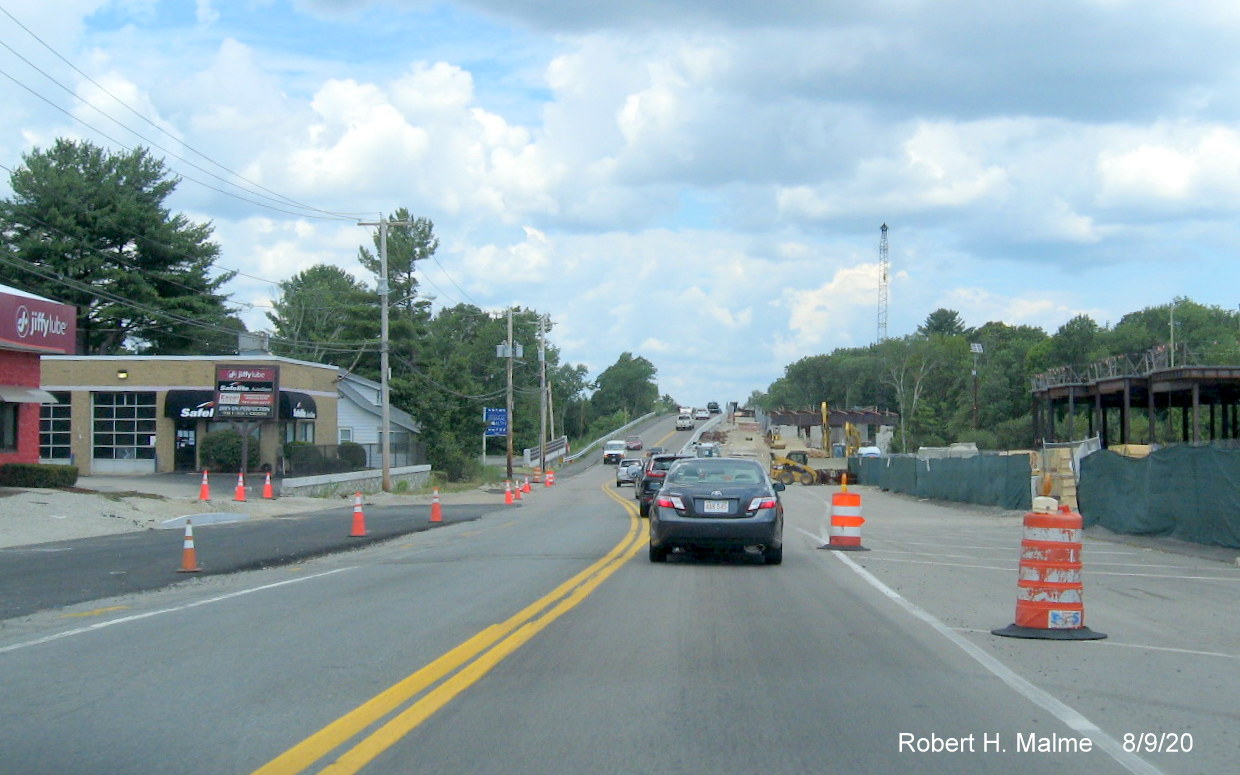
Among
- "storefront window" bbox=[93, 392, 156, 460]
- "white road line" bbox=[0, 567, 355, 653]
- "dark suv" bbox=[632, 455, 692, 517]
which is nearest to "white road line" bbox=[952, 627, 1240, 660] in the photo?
"white road line" bbox=[0, 567, 355, 653]

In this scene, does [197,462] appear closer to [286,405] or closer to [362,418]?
[286,405]

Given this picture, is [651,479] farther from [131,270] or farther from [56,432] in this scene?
[131,270]

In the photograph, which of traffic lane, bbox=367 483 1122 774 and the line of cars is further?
the line of cars

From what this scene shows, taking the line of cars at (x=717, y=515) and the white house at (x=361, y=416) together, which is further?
the white house at (x=361, y=416)

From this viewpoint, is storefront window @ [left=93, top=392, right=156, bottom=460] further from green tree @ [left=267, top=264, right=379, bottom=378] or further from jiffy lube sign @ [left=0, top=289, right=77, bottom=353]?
green tree @ [left=267, top=264, right=379, bottom=378]

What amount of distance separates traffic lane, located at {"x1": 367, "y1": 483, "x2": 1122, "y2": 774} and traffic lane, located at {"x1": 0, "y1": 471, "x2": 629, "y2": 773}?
36.5 inches

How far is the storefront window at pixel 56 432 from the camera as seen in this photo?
48.3 metres

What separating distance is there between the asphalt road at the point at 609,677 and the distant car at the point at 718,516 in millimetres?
656

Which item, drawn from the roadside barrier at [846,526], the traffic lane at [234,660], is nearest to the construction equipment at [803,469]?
the roadside barrier at [846,526]

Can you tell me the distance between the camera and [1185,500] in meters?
20.3

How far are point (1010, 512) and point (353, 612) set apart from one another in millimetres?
26394

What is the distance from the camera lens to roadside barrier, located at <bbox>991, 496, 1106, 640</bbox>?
9516 millimetres

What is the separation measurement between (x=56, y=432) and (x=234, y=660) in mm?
45246

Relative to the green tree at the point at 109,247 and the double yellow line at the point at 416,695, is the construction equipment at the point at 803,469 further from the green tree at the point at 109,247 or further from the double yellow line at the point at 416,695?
the double yellow line at the point at 416,695
